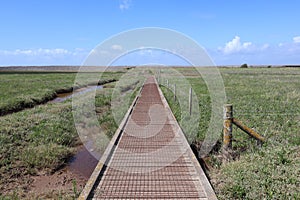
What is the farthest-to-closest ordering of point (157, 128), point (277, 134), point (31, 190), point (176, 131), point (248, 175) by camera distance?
point (157, 128) → point (176, 131) → point (277, 134) → point (31, 190) → point (248, 175)

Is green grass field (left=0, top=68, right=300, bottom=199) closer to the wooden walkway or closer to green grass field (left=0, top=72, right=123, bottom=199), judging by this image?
green grass field (left=0, top=72, right=123, bottom=199)

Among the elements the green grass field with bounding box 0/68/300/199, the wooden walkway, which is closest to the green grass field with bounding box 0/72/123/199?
the green grass field with bounding box 0/68/300/199

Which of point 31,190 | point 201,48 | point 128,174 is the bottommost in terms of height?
point 31,190

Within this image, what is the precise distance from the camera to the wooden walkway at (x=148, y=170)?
15.3ft

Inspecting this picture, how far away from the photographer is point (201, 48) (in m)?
8.79

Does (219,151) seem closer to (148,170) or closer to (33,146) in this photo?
(148,170)

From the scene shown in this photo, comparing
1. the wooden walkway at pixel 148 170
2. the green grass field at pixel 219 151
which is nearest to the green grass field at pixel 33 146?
the green grass field at pixel 219 151

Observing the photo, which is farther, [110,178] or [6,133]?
[6,133]

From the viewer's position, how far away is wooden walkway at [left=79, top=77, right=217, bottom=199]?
4.66 m

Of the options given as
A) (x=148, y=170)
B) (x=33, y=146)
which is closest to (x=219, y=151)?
(x=148, y=170)

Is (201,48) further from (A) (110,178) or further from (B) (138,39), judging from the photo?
(A) (110,178)

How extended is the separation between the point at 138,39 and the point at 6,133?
600 cm

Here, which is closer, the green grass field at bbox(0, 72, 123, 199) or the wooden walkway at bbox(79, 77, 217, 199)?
the wooden walkway at bbox(79, 77, 217, 199)

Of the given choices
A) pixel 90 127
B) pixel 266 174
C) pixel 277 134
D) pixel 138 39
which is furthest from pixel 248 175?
pixel 90 127
